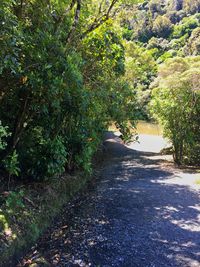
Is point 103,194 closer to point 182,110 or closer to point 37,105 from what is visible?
point 37,105

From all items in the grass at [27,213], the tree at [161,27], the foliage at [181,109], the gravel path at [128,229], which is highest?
the tree at [161,27]

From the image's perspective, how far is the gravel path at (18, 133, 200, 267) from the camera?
237 inches

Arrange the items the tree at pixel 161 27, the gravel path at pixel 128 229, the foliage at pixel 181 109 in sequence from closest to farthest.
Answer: the gravel path at pixel 128 229 → the foliage at pixel 181 109 → the tree at pixel 161 27

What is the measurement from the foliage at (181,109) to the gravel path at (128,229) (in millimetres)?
5119

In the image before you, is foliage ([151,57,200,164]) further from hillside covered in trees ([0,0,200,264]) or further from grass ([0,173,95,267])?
grass ([0,173,95,267])

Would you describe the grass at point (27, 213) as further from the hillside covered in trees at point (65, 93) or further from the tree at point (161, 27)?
the tree at point (161, 27)

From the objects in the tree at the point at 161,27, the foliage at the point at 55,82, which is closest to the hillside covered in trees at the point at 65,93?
the foliage at the point at 55,82

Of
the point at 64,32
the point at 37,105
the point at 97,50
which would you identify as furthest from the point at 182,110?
the point at 37,105

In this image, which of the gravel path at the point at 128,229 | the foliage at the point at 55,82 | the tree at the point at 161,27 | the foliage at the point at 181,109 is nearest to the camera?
the gravel path at the point at 128,229

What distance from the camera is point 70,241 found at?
6.84 m

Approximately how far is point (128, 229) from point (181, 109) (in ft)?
35.8

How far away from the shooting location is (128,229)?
747 cm

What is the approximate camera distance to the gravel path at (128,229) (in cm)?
602

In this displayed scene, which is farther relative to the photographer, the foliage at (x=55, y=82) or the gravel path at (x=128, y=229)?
the foliage at (x=55, y=82)
